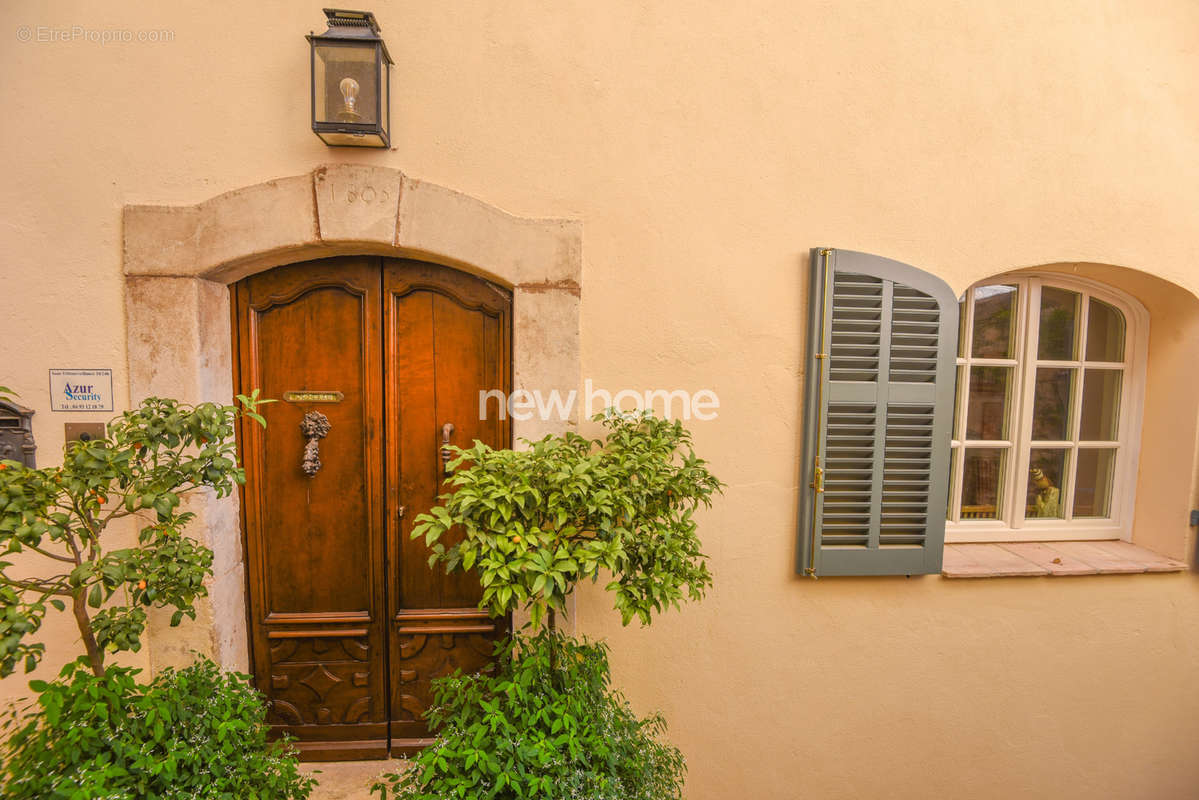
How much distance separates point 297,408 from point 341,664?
1.22 metres

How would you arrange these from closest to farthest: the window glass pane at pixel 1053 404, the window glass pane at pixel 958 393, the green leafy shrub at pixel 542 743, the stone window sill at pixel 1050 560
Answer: the green leafy shrub at pixel 542 743
the stone window sill at pixel 1050 560
the window glass pane at pixel 958 393
the window glass pane at pixel 1053 404

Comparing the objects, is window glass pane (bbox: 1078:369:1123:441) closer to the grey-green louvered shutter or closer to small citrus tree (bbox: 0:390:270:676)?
the grey-green louvered shutter

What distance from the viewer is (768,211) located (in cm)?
233

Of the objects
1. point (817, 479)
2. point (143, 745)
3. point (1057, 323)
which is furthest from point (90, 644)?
point (1057, 323)

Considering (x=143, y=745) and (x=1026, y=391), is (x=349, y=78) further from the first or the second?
(x=1026, y=391)

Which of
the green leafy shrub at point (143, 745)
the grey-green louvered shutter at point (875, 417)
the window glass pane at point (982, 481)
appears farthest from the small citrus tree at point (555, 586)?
the window glass pane at point (982, 481)

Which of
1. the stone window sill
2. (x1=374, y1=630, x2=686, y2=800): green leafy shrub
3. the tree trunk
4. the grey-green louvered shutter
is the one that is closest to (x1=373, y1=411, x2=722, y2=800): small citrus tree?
(x1=374, y1=630, x2=686, y2=800): green leafy shrub

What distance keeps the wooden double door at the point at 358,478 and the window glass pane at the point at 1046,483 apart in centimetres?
292

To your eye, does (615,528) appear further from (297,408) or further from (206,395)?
(206,395)

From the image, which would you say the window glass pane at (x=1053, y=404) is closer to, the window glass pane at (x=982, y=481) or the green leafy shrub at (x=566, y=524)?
the window glass pane at (x=982, y=481)

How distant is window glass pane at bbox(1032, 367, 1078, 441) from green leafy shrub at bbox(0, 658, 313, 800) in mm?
3839

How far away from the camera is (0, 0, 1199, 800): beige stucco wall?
2111 millimetres

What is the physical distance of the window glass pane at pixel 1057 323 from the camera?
9.25 feet

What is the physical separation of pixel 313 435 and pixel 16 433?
1.09m
